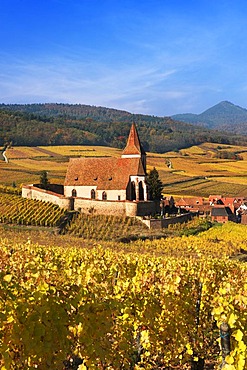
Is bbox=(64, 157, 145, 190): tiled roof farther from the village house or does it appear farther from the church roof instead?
the village house

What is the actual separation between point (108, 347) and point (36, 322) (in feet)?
6.64

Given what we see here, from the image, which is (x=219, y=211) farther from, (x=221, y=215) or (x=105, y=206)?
(x=105, y=206)

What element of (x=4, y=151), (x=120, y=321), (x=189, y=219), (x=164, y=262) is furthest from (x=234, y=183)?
(x=120, y=321)

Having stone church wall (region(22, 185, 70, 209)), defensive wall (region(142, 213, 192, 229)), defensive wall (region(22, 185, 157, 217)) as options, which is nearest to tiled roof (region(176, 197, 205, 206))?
defensive wall (region(142, 213, 192, 229))

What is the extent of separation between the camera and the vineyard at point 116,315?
22.1 feet

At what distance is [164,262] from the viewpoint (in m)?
17.7

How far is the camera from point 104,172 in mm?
48594

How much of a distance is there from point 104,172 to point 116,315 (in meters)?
39.3

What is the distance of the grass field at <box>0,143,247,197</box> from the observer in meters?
76.6

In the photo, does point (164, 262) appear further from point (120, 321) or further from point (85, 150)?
point (85, 150)

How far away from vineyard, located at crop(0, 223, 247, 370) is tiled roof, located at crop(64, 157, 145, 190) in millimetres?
28859

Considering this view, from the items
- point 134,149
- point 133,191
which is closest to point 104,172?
point 133,191

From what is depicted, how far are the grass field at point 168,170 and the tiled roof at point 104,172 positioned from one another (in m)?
17.8

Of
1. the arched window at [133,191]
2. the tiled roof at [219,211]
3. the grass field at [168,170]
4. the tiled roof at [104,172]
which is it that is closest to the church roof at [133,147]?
the tiled roof at [104,172]
